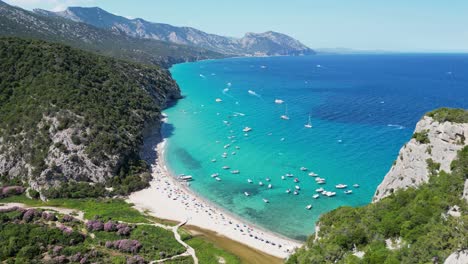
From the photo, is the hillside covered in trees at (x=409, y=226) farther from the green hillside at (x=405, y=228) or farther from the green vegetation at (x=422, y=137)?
the green vegetation at (x=422, y=137)

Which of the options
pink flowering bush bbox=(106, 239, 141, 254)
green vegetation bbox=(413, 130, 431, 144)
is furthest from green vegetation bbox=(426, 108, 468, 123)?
pink flowering bush bbox=(106, 239, 141, 254)

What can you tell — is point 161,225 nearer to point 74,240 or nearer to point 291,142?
point 74,240

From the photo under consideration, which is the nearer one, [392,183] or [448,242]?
[448,242]

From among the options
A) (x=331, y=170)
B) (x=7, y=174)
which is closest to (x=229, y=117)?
(x=331, y=170)

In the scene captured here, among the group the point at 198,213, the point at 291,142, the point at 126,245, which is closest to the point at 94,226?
the point at 126,245

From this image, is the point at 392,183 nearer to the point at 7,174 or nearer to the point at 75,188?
the point at 75,188

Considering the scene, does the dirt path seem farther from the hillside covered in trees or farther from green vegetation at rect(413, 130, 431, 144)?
green vegetation at rect(413, 130, 431, 144)
